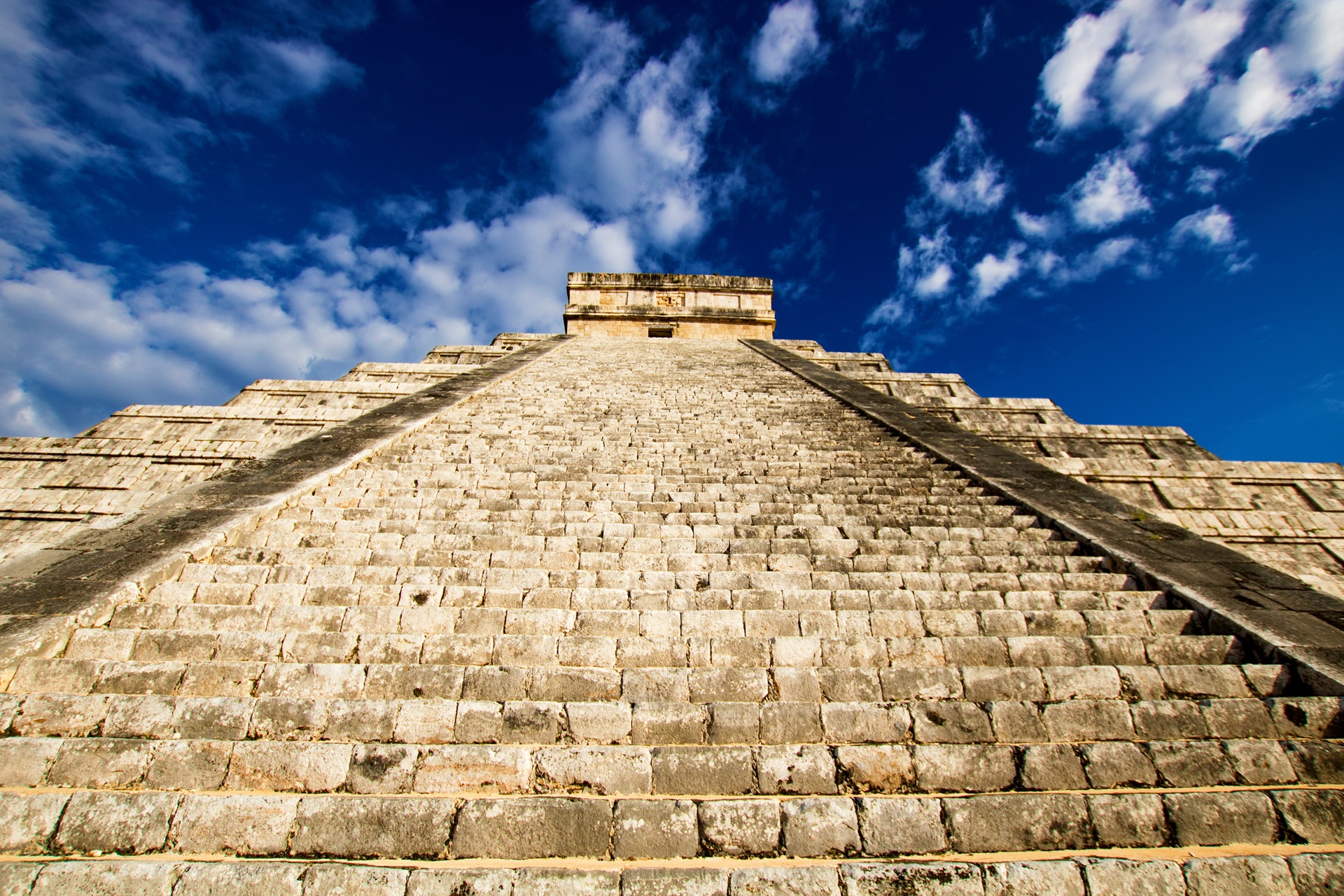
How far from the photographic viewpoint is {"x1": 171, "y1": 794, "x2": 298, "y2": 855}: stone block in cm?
231

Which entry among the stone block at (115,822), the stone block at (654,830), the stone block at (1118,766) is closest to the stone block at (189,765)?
the stone block at (115,822)

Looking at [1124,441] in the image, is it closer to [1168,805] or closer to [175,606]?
Answer: [1168,805]

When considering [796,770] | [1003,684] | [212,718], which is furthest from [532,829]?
[1003,684]

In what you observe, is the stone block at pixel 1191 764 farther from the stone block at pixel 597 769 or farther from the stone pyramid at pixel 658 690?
the stone block at pixel 597 769

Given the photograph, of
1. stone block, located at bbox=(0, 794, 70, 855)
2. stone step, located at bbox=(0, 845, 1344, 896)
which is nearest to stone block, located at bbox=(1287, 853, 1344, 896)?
stone step, located at bbox=(0, 845, 1344, 896)

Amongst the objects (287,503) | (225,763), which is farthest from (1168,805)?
(287,503)

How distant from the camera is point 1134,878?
2217mm

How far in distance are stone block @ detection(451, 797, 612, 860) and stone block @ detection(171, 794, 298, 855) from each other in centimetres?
72

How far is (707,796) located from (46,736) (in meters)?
3.13

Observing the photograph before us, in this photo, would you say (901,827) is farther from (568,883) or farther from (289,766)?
(289,766)

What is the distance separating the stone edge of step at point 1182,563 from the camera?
10.9 feet

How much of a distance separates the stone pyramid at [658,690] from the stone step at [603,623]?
21mm

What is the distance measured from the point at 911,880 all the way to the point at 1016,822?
579mm

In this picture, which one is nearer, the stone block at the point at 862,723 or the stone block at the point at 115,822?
the stone block at the point at 115,822
